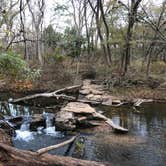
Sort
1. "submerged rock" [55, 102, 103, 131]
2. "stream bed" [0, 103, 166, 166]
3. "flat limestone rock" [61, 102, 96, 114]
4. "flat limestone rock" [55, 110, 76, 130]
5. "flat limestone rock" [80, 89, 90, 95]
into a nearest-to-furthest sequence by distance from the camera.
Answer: "stream bed" [0, 103, 166, 166], "flat limestone rock" [55, 110, 76, 130], "submerged rock" [55, 102, 103, 131], "flat limestone rock" [61, 102, 96, 114], "flat limestone rock" [80, 89, 90, 95]

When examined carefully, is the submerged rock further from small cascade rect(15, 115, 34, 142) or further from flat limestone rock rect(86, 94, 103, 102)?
flat limestone rock rect(86, 94, 103, 102)

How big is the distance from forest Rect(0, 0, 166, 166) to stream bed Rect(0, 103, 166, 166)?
0.11 feet

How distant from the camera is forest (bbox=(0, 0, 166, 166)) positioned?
33.5ft

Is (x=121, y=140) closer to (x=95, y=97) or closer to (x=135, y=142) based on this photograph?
(x=135, y=142)

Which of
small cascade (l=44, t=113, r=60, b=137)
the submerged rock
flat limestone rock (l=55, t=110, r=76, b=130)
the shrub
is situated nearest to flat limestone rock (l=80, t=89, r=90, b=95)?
the submerged rock

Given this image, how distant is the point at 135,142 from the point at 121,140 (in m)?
0.59

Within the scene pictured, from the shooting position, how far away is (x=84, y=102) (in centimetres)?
1986

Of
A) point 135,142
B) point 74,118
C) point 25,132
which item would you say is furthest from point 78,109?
point 135,142

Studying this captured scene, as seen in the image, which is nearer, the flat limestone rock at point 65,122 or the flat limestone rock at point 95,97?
the flat limestone rock at point 65,122

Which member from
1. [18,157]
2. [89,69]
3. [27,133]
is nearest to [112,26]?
[89,69]

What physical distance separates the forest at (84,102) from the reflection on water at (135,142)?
0.11ft

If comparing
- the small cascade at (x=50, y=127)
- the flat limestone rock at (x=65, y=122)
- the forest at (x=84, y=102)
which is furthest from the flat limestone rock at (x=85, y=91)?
the flat limestone rock at (x=65, y=122)

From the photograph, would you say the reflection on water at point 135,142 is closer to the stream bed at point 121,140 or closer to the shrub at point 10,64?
the stream bed at point 121,140

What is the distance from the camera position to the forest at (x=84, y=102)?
33.5 ft
